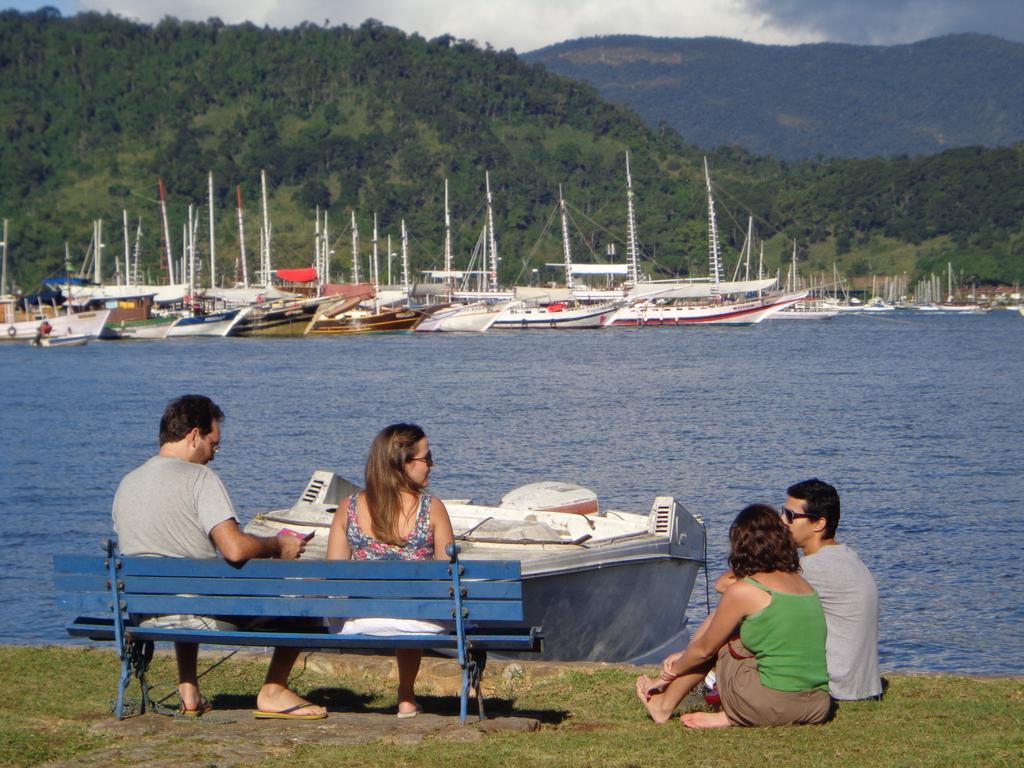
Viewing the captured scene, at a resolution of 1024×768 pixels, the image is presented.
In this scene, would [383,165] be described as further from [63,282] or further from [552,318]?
[552,318]

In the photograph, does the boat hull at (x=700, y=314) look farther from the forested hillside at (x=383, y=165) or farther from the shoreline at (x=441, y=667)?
the shoreline at (x=441, y=667)

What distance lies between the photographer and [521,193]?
548ft

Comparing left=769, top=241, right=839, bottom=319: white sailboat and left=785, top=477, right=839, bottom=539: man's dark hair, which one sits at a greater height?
left=785, top=477, right=839, bottom=539: man's dark hair

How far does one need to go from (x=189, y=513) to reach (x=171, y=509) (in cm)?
8

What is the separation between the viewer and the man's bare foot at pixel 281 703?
6.70 metres

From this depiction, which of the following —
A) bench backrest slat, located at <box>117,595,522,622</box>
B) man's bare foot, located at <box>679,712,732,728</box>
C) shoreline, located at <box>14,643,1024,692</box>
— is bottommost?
shoreline, located at <box>14,643,1024,692</box>

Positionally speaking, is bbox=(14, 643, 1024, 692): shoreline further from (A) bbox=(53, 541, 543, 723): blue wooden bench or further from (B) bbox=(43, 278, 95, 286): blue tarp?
(B) bbox=(43, 278, 95, 286): blue tarp

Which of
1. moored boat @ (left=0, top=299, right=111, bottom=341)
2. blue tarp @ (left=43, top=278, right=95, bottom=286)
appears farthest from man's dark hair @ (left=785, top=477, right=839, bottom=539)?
blue tarp @ (left=43, top=278, right=95, bottom=286)

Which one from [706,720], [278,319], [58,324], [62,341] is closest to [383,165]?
[278,319]

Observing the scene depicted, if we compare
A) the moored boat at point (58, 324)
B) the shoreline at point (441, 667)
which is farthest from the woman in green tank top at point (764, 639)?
the moored boat at point (58, 324)

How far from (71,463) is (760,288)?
252 feet

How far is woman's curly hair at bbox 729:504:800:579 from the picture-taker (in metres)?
6.31

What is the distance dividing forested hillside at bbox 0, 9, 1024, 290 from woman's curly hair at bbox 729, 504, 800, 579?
5239 inches

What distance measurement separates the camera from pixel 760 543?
632 centimetres
